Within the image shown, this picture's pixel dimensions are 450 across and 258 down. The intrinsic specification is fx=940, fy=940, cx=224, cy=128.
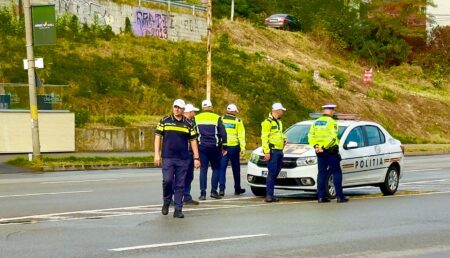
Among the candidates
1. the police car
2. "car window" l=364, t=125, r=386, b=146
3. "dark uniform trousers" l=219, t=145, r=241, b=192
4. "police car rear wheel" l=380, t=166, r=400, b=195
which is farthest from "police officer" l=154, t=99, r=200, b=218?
"police car rear wheel" l=380, t=166, r=400, b=195

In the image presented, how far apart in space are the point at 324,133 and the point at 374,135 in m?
2.53

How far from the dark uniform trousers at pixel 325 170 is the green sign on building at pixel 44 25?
14698mm

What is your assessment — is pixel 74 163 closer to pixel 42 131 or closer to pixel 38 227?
pixel 42 131

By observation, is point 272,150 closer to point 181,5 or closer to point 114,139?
point 114,139

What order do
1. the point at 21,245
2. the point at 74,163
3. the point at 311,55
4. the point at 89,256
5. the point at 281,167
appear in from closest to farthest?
the point at 89,256 < the point at 21,245 < the point at 281,167 < the point at 74,163 < the point at 311,55

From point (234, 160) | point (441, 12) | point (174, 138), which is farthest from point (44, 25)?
point (441, 12)

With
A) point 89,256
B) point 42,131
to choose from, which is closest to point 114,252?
point 89,256

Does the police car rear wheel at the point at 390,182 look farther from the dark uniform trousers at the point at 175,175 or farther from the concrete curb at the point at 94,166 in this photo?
the concrete curb at the point at 94,166

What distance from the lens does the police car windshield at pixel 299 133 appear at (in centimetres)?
1884

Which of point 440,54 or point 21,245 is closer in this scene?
point 21,245

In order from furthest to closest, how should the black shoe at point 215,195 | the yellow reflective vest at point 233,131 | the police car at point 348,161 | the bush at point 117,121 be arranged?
the bush at point 117,121, the yellow reflective vest at point 233,131, the black shoe at point 215,195, the police car at point 348,161

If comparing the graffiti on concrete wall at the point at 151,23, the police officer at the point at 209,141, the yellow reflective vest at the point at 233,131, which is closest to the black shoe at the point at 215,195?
the police officer at the point at 209,141

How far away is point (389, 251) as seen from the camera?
1115 centimetres

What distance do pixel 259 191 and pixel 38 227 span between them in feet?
20.6
